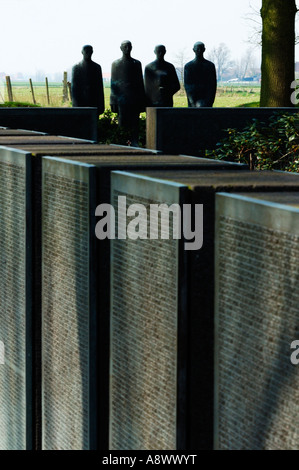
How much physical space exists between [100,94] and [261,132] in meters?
5.28

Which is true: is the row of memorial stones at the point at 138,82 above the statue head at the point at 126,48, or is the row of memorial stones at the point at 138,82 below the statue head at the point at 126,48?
below

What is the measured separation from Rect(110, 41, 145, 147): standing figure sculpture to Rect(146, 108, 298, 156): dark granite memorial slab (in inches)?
126

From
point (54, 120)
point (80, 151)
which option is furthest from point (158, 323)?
point (54, 120)

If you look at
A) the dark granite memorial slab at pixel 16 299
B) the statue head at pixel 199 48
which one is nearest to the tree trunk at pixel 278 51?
the statue head at pixel 199 48

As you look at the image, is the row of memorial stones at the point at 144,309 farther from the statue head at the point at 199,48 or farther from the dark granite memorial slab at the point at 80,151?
the statue head at the point at 199,48

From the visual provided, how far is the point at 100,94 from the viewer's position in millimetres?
19453

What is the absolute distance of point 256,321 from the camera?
139 inches

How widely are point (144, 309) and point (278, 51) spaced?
15.7 m

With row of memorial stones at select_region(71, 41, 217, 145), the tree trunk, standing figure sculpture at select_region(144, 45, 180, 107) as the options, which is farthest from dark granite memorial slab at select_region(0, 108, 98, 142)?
the tree trunk

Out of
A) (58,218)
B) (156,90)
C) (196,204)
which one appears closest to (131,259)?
(196,204)

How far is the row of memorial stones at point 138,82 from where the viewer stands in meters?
19.1

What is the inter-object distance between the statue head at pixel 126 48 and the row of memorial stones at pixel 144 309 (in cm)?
1319

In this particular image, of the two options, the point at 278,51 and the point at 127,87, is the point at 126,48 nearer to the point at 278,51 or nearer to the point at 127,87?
the point at 127,87

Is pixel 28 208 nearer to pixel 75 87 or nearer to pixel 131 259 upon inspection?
pixel 131 259
